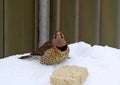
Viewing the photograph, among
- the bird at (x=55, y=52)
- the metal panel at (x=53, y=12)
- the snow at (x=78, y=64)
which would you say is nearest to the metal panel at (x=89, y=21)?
the metal panel at (x=53, y=12)

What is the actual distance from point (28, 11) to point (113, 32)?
666 mm

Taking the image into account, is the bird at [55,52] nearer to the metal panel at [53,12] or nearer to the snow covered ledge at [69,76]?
the snow covered ledge at [69,76]

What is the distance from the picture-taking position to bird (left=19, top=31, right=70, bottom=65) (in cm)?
137

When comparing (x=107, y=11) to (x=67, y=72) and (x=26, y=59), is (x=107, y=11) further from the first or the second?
(x=67, y=72)

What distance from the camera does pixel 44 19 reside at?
255cm

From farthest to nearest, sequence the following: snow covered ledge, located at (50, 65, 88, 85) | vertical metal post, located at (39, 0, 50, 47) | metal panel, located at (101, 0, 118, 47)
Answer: vertical metal post, located at (39, 0, 50, 47)
metal panel, located at (101, 0, 118, 47)
snow covered ledge, located at (50, 65, 88, 85)

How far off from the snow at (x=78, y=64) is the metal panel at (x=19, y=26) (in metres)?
1.18

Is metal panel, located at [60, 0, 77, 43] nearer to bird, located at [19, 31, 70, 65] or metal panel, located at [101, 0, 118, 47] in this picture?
metal panel, located at [101, 0, 118, 47]

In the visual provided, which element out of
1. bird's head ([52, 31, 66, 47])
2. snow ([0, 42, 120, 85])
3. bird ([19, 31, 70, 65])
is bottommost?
snow ([0, 42, 120, 85])

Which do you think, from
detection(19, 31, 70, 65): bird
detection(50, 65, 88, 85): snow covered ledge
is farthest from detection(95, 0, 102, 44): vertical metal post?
detection(50, 65, 88, 85): snow covered ledge

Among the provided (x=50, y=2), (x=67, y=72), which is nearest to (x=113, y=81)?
(x=67, y=72)

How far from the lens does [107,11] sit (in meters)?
2.45

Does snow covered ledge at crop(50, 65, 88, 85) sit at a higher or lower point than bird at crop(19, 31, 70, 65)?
lower

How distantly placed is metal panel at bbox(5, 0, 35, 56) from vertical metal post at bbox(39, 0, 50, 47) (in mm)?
114
